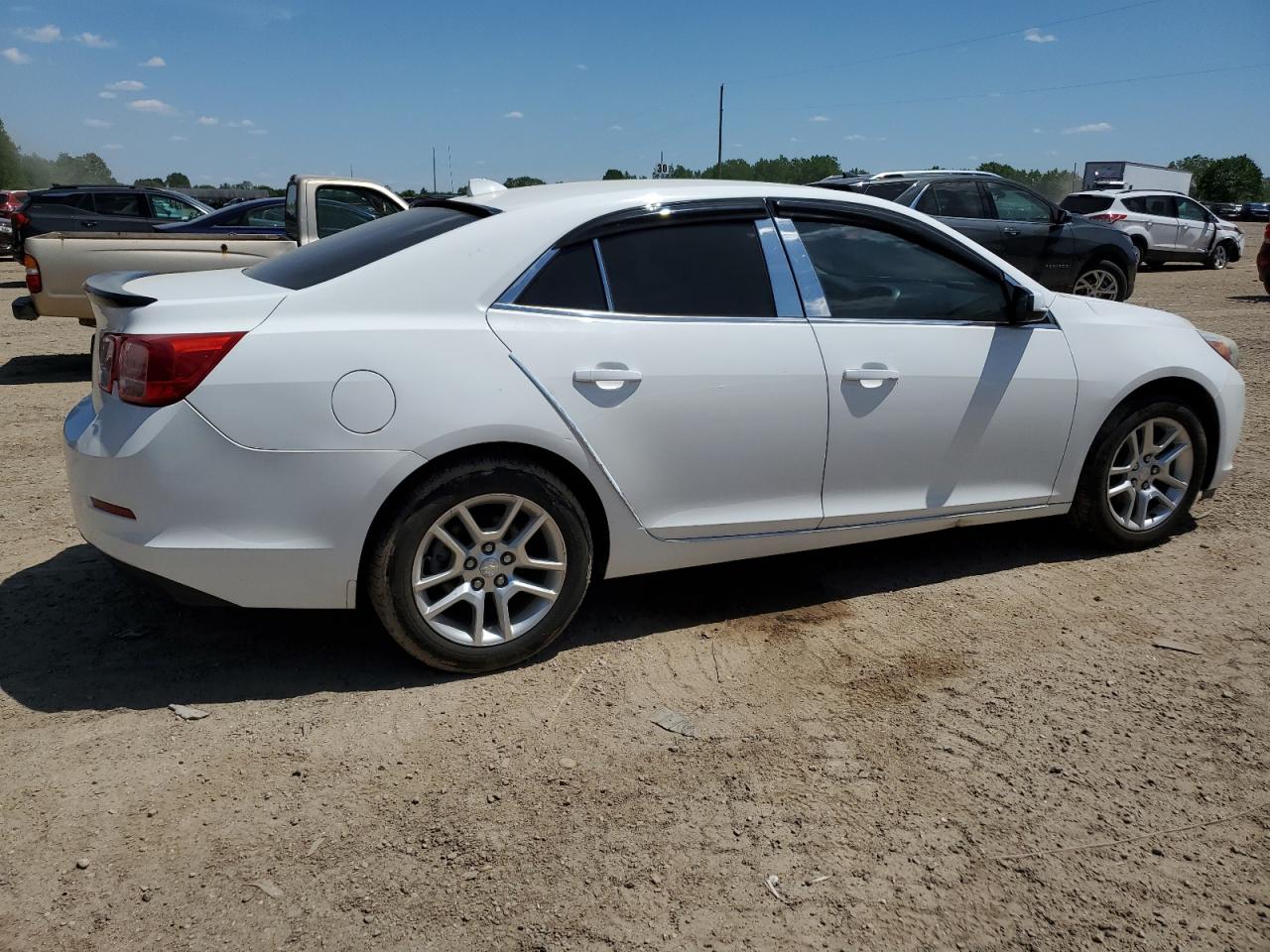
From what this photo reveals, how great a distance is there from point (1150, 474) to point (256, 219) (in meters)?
9.92

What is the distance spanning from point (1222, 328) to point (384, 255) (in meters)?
12.0

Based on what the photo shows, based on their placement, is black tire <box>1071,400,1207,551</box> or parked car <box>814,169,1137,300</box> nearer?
black tire <box>1071,400,1207,551</box>

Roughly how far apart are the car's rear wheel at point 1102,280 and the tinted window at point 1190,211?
32.0ft

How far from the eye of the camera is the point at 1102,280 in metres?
13.8

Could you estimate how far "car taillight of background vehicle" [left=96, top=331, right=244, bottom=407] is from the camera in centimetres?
308

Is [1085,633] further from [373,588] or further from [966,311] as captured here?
[373,588]

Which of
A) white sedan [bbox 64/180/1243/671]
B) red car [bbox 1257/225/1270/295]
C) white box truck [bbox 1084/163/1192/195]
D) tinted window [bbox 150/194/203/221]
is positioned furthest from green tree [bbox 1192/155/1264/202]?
white sedan [bbox 64/180/1243/671]

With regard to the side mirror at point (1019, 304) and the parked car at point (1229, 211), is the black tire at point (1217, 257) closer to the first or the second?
the side mirror at point (1019, 304)

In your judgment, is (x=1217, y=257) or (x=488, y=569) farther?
(x=1217, y=257)

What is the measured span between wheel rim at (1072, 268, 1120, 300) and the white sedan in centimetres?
1008

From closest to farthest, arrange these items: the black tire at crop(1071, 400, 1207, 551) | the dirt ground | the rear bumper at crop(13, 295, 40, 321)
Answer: the dirt ground
the black tire at crop(1071, 400, 1207, 551)
the rear bumper at crop(13, 295, 40, 321)

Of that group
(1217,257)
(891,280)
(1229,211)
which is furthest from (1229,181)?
(891,280)

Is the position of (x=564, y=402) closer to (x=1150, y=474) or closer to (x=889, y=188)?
(x=1150, y=474)

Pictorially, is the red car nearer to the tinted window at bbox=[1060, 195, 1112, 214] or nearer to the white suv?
the white suv
